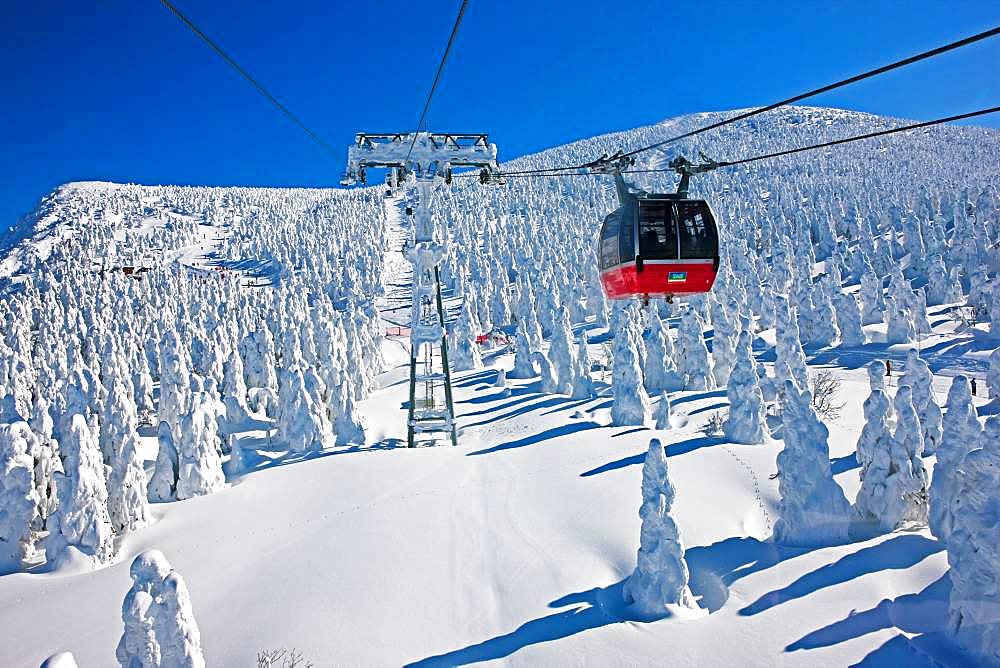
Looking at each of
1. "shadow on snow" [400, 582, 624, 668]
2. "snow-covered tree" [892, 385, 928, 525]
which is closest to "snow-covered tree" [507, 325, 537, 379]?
"snow-covered tree" [892, 385, 928, 525]

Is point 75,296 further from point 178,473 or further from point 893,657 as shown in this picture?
point 893,657

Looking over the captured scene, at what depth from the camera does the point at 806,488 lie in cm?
1769

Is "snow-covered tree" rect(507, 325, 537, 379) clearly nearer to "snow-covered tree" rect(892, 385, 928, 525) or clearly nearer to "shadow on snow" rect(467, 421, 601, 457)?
"shadow on snow" rect(467, 421, 601, 457)

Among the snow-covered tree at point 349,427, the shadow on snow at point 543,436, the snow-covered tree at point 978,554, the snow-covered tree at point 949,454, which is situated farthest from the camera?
the snow-covered tree at point 349,427

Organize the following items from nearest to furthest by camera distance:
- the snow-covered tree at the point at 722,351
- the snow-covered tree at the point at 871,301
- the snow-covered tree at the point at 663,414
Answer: the snow-covered tree at the point at 663,414 < the snow-covered tree at the point at 722,351 < the snow-covered tree at the point at 871,301

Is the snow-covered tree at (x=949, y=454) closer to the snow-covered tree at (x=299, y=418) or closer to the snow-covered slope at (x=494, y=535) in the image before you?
the snow-covered slope at (x=494, y=535)

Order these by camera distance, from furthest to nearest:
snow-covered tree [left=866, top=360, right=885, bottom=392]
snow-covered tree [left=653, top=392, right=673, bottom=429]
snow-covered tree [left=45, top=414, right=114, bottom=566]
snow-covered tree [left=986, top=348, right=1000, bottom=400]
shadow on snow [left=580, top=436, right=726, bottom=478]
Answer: snow-covered tree [left=653, top=392, right=673, bottom=429], snow-covered tree [left=986, top=348, right=1000, bottom=400], shadow on snow [left=580, top=436, right=726, bottom=478], snow-covered tree [left=45, top=414, right=114, bottom=566], snow-covered tree [left=866, top=360, right=885, bottom=392]

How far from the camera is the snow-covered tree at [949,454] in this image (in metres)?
15.5

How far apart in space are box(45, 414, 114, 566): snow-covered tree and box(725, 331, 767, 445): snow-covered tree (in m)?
26.1

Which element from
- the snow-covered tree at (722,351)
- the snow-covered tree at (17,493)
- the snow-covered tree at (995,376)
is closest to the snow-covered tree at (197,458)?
the snow-covered tree at (17,493)

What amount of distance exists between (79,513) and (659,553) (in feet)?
62.3

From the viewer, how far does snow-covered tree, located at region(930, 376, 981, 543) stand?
1552 cm

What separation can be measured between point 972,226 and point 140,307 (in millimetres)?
114614

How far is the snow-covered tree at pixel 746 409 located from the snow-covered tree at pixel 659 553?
14831 millimetres
